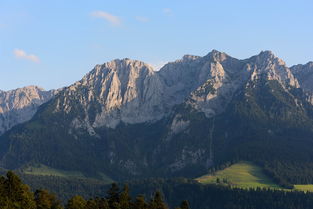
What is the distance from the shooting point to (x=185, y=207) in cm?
14688

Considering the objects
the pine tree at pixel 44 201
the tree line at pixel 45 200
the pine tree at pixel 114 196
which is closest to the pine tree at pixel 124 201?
the tree line at pixel 45 200

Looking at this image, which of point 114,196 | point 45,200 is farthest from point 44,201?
point 114,196

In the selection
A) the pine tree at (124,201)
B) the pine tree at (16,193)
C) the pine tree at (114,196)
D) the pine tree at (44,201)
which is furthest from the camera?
the pine tree at (114,196)

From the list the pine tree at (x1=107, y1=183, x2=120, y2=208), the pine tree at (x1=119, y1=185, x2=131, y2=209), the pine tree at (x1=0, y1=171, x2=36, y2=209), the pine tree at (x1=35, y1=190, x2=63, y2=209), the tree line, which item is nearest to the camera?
the tree line

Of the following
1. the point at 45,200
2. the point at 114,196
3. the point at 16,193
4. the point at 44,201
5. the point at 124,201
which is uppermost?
the point at 16,193

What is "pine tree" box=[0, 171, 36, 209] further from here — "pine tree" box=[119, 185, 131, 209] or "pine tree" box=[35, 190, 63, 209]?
"pine tree" box=[119, 185, 131, 209]

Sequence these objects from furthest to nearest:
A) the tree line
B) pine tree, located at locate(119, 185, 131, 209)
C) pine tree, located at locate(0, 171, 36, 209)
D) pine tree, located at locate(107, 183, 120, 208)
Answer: pine tree, located at locate(107, 183, 120, 208) → pine tree, located at locate(119, 185, 131, 209) → pine tree, located at locate(0, 171, 36, 209) → the tree line

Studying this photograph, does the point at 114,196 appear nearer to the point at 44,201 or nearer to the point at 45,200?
the point at 45,200

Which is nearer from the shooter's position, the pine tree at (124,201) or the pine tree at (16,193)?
the pine tree at (16,193)

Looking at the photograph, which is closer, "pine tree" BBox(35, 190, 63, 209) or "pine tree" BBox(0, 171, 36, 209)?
"pine tree" BBox(0, 171, 36, 209)

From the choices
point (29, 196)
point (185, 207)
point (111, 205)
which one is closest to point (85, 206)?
point (111, 205)

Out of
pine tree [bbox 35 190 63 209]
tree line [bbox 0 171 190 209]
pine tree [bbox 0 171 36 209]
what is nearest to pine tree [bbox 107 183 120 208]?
tree line [bbox 0 171 190 209]

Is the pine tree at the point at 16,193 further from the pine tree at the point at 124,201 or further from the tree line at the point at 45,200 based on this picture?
the pine tree at the point at 124,201

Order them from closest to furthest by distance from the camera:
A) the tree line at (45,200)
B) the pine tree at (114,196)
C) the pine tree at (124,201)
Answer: the tree line at (45,200) → the pine tree at (124,201) → the pine tree at (114,196)
